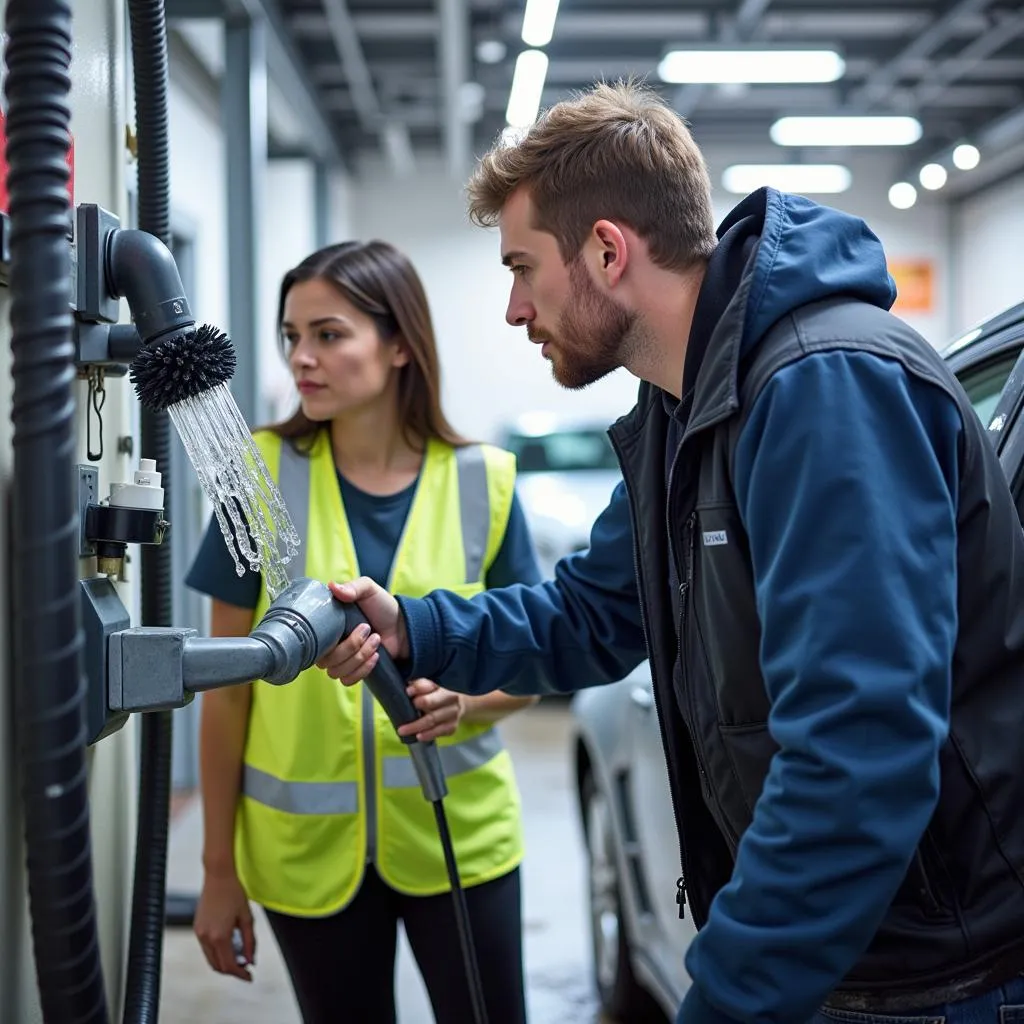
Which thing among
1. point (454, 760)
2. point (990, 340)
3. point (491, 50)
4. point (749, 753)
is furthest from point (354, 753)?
point (491, 50)

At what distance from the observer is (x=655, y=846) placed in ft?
7.91

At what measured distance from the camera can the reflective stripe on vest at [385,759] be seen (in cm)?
188

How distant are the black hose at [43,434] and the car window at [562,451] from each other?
7812mm

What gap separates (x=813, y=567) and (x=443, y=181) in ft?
39.0

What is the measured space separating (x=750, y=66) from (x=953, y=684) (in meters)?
6.66

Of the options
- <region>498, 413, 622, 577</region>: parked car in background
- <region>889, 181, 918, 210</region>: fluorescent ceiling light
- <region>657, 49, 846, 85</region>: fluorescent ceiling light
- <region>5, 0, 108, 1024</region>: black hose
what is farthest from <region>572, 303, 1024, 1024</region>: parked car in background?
<region>889, 181, 918, 210</region>: fluorescent ceiling light

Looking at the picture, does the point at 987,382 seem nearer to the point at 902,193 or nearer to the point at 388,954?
→ the point at 388,954

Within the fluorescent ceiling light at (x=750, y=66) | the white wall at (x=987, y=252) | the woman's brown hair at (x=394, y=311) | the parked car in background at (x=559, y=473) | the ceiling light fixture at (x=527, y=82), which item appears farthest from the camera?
the white wall at (x=987, y=252)

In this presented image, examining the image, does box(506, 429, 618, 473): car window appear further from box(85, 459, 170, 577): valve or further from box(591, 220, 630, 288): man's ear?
box(85, 459, 170, 577): valve

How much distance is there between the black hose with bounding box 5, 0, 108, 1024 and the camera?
87 centimetres

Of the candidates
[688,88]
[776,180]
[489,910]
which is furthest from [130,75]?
[776,180]

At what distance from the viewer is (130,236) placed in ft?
3.79

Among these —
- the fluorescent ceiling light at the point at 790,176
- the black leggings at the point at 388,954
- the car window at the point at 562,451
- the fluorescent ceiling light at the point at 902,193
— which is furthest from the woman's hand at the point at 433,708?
the fluorescent ceiling light at the point at 902,193

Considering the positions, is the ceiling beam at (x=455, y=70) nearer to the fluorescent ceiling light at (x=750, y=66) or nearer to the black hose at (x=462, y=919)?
the fluorescent ceiling light at (x=750, y=66)
